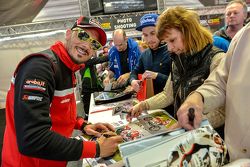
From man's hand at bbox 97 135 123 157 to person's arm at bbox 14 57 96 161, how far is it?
11 centimetres

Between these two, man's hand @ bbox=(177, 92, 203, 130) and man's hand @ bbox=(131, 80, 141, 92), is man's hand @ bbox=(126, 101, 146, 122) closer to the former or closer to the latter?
man's hand @ bbox=(131, 80, 141, 92)

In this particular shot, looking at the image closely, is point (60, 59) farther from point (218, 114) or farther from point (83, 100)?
point (83, 100)

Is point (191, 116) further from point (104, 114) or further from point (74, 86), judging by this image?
point (104, 114)

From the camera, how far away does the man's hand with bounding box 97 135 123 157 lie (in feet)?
4.08

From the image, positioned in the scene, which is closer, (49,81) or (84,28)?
(49,81)

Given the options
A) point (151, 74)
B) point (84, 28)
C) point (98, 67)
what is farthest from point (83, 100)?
point (84, 28)

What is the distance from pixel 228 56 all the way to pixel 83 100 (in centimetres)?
296

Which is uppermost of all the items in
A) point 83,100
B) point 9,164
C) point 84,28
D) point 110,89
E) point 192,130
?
point 84,28

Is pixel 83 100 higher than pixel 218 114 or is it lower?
lower

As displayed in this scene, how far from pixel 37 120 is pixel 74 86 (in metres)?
0.46

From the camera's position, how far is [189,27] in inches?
60.1

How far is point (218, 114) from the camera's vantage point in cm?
134

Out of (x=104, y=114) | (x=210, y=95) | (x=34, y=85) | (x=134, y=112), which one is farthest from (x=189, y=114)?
(x=104, y=114)

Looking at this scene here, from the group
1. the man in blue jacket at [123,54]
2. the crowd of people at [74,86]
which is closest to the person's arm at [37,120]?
the crowd of people at [74,86]
